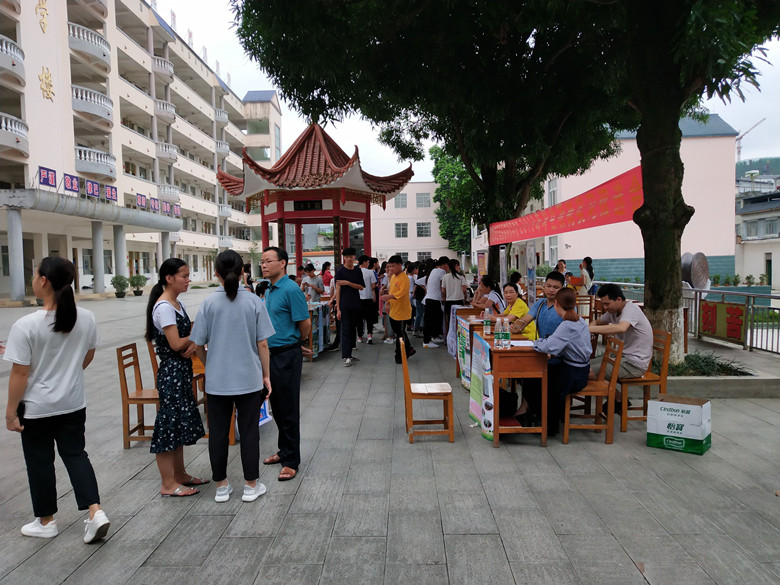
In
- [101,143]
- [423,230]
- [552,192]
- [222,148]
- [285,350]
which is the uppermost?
[222,148]

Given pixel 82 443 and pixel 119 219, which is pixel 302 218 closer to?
pixel 82 443

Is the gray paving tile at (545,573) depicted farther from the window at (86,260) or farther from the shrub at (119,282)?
the window at (86,260)

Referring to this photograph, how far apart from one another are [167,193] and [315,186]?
24.9 meters

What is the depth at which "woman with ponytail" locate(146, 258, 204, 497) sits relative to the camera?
3414mm

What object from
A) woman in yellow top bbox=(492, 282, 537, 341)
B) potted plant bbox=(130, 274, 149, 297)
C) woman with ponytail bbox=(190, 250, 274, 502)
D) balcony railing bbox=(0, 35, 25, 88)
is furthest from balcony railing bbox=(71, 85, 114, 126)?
woman with ponytail bbox=(190, 250, 274, 502)

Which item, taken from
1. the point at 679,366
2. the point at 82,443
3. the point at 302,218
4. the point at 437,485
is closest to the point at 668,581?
the point at 437,485

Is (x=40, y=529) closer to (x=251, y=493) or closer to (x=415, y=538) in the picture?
(x=251, y=493)

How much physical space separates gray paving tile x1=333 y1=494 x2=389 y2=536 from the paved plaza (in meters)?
0.01

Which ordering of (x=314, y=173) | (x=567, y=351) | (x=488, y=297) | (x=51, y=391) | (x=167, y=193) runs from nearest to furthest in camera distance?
1. (x=51, y=391)
2. (x=567, y=351)
3. (x=488, y=297)
4. (x=314, y=173)
5. (x=167, y=193)

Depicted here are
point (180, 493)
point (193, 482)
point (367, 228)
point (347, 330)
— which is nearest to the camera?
point (180, 493)

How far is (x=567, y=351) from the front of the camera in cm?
433

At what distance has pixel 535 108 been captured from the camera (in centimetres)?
948

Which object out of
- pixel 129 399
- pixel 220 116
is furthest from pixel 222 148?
pixel 129 399

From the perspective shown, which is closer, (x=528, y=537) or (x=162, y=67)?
(x=528, y=537)
